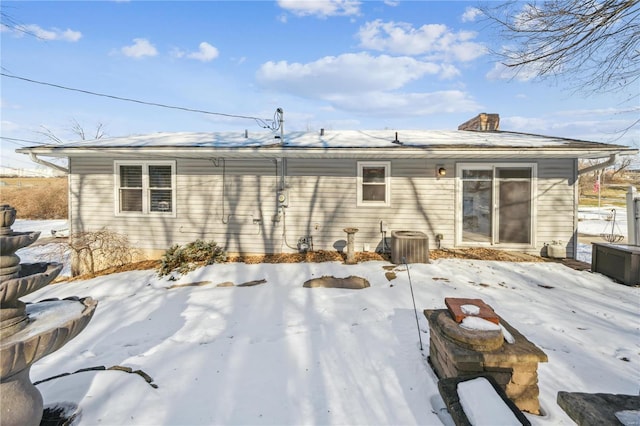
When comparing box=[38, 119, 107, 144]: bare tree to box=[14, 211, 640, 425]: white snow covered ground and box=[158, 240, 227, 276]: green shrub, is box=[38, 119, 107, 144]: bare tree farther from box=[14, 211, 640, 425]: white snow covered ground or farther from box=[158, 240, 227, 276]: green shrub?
box=[158, 240, 227, 276]: green shrub

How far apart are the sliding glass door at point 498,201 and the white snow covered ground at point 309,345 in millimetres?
1522

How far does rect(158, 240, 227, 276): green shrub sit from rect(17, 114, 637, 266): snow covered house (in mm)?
610

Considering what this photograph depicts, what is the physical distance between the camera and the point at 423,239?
22.3 ft

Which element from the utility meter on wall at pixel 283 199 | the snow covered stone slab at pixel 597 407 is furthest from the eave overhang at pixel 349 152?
the snow covered stone slab at pixel 597 407

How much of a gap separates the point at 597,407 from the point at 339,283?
14.6ft

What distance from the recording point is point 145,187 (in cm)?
816

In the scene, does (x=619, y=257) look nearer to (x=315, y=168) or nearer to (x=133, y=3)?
(x=315, y=168)

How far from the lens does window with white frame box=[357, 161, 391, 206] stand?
7.82 meters

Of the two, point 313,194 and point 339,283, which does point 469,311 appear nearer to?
point 339,283

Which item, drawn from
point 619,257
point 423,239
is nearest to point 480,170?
point 423,239

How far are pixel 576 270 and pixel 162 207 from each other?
10.4 meters

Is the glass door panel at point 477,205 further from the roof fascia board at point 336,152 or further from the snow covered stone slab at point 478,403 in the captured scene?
the snow covered stone slab at point 478,403

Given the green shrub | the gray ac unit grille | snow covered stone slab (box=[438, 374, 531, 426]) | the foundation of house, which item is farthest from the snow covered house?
snow covered stone slab (box=[438, 374, 531, 426])

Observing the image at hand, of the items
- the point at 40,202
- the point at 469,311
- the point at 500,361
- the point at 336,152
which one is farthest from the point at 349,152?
the point at 40,202
